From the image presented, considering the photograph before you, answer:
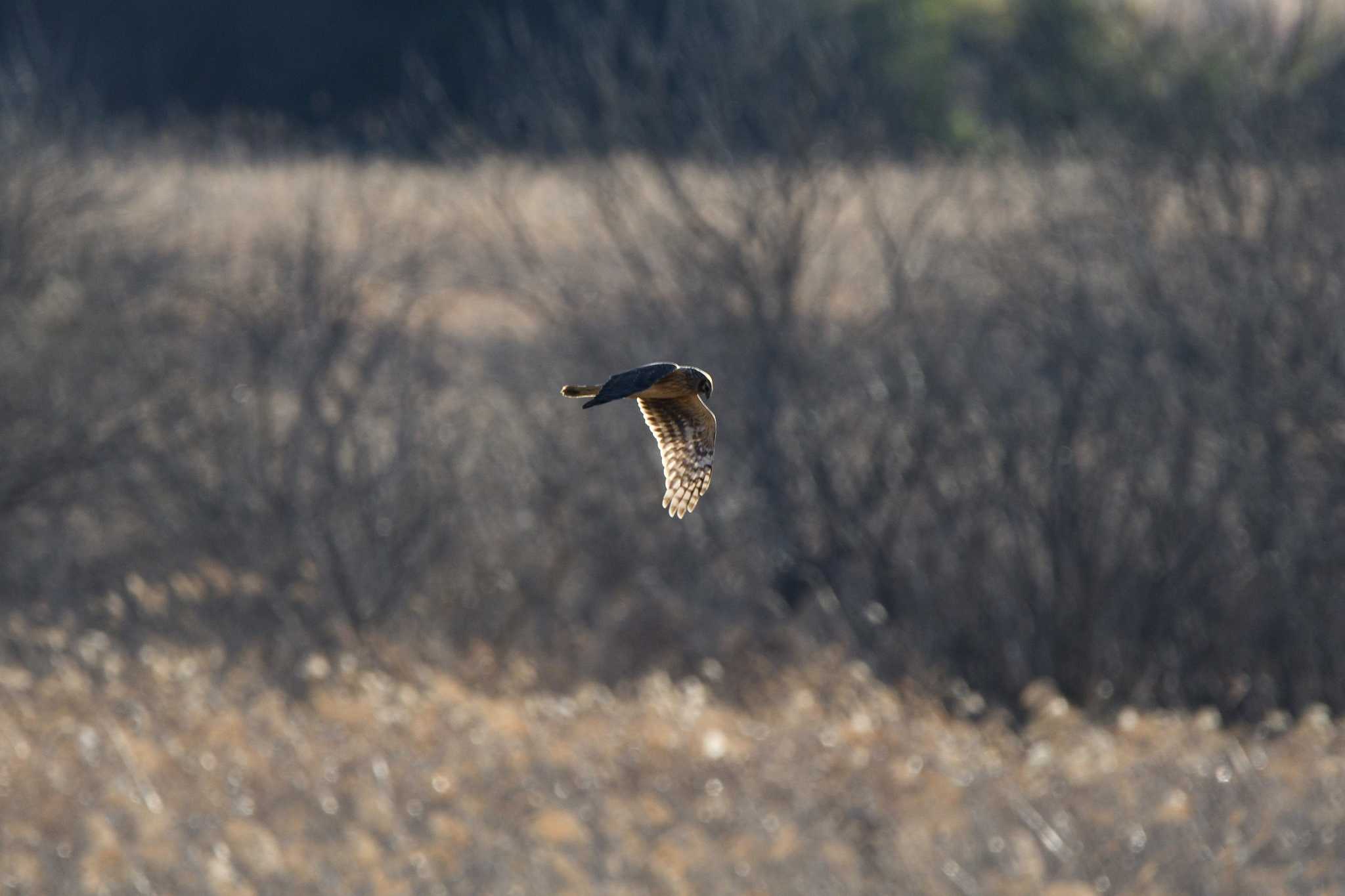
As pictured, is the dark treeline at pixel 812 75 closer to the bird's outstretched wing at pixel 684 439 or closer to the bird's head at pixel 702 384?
the bird's outstretched wing at pixel 684 439

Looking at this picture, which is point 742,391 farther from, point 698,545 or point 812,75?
point 812,75

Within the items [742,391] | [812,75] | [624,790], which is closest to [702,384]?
[624,790]

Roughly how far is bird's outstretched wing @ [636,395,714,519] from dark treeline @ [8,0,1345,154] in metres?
12.0

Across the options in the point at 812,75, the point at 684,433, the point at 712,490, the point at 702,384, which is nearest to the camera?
the point at 702,384

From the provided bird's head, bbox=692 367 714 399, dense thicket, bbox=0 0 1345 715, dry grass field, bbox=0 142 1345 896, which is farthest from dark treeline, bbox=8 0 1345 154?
bird's head, bbox=692 367 714 399

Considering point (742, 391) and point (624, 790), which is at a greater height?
point (742, 391)

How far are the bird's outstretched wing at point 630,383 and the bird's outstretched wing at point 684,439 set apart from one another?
1.97ft

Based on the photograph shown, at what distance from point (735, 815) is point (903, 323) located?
611cm

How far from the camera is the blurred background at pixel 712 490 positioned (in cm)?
1099

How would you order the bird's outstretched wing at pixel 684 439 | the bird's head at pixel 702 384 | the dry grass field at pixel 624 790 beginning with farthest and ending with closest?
the dry grass field at pixel 624 790 < the bird's outstretched wing at pixel 684 439 < the bird's head at pixel 702 384

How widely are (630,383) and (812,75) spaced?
1354 cm

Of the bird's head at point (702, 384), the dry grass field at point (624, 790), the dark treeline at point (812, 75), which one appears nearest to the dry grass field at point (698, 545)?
the dry grass field at point (624, 790)

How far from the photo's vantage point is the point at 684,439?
4.23 meters

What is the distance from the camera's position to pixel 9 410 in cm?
1786
